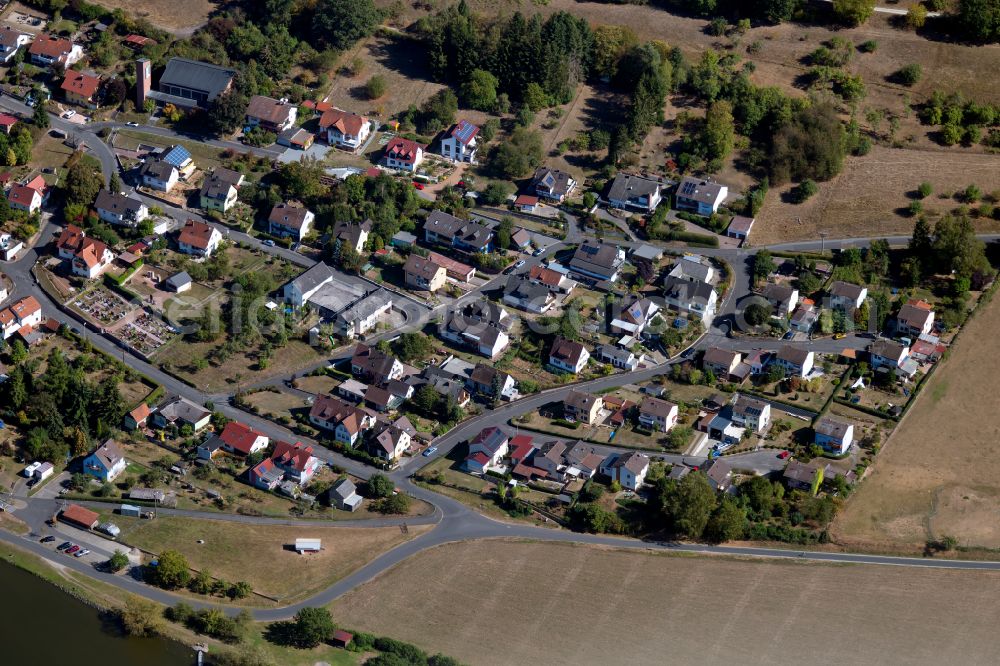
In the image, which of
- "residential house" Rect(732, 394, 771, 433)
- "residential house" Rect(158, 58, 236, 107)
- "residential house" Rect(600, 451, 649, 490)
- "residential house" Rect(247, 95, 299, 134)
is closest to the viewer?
"residential house" Rect(600, 451, 649, 490)

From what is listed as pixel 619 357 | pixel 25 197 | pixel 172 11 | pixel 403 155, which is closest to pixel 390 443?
pixel 619 357

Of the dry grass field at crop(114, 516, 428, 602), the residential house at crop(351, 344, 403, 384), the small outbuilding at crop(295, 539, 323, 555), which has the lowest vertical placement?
the dry grass field at crop(114, 516, 428, 602)

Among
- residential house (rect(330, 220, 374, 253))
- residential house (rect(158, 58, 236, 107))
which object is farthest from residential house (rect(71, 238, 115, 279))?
residential house (rect(158, 58, 236, 107))

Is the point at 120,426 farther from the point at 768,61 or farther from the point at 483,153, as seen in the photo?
the point at 768,61

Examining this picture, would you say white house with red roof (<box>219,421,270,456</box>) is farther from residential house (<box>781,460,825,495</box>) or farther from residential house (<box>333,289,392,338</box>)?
residential house (<box>781,460,825,495</box>)

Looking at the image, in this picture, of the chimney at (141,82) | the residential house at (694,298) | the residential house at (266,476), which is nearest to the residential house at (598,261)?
the residential house at (694,298)

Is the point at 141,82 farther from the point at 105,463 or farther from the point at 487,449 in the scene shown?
the point at 487,449

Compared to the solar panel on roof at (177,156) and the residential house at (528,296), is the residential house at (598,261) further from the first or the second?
the solar panel on roof at (177,156)
